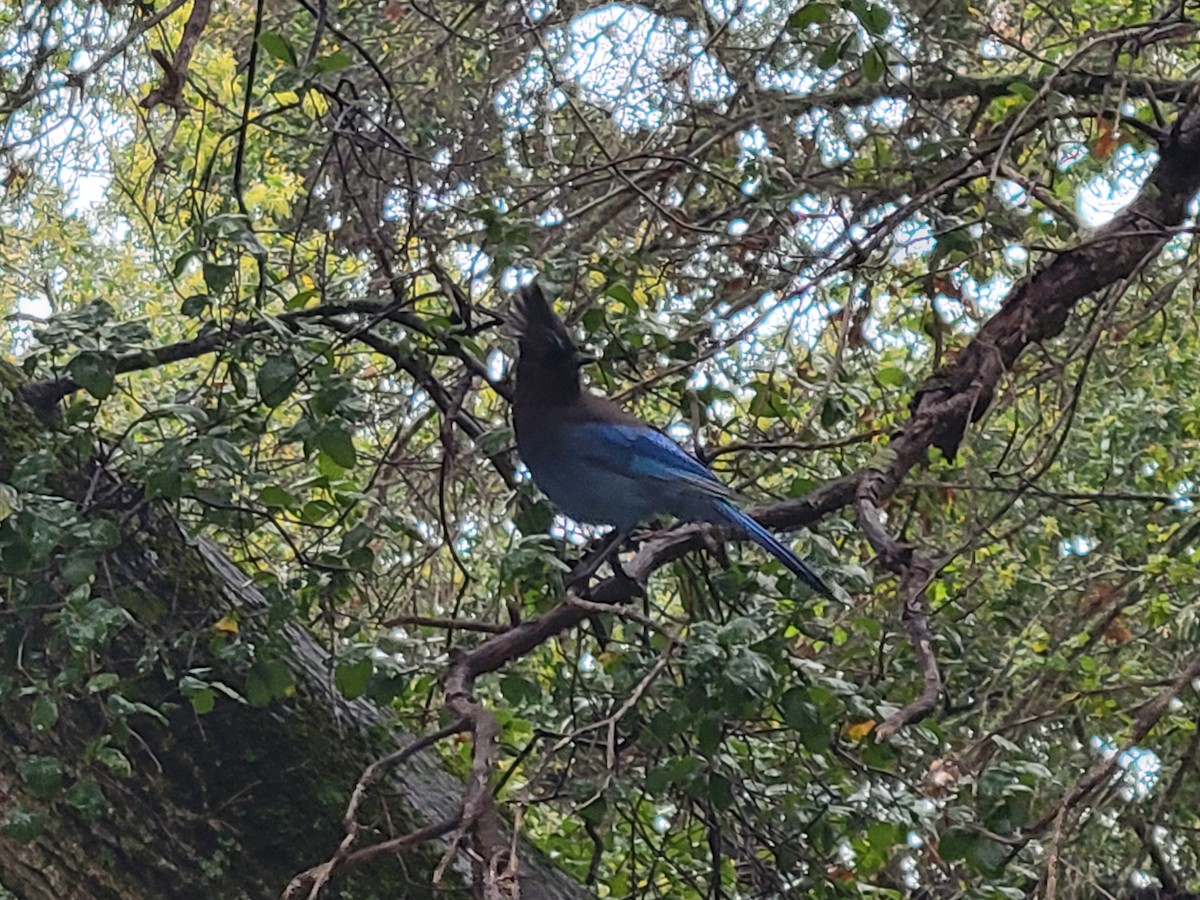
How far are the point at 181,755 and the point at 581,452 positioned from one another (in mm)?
917

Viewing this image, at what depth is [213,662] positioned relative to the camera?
2.56 meters

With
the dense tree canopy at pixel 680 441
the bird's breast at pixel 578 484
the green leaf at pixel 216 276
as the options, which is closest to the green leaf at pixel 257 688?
the dense tree canopy at pixel 680 441

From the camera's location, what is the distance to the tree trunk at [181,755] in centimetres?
240

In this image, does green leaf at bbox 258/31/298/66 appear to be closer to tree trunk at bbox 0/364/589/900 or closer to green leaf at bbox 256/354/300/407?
green leaf at bbox 256/354/300/407

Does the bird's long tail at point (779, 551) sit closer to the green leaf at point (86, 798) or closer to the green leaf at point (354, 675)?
the green leaf at point (354, 675)

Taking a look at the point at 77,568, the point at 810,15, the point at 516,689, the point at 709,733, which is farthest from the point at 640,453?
the point at 77,568

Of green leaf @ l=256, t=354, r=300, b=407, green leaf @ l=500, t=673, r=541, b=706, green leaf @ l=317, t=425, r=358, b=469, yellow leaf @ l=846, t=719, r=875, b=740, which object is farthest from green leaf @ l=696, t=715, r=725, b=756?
green leaf @ l=256, t=354, r=300, b=407

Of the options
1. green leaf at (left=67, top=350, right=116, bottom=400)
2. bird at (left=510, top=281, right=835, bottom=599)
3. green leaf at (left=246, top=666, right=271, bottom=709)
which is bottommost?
green leaf at (left=246, top=666, right=271, bottom=709)

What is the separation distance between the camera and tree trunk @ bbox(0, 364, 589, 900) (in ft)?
7.88

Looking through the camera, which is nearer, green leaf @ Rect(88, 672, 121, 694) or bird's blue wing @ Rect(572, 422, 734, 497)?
green leaf @ Rect(88, 672, 121, 694)

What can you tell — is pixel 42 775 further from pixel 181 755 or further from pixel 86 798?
pixel 181 755

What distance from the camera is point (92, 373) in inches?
88.8

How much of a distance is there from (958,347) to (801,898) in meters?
1.39

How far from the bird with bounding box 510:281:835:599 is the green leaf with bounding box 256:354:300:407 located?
1.90 feet
